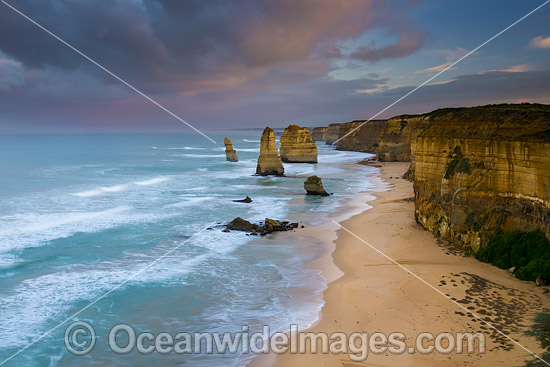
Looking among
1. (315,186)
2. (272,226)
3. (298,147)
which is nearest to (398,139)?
(298,147)

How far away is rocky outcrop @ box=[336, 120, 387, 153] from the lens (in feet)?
333

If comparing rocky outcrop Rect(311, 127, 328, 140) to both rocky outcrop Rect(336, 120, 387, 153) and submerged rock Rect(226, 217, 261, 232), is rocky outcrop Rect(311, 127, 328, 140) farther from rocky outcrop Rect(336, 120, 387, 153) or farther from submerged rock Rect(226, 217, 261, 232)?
submerged rock Rect(226, 217, 261, 232)

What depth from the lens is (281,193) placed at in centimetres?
4000

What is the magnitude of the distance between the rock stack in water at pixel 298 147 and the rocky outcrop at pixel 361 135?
34.2 metres

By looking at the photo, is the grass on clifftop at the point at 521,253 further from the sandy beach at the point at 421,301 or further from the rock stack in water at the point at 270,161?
the rock stack in water at the point at 270,161

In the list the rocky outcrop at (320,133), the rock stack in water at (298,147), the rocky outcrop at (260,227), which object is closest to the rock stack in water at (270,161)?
the rock stack in water at (298,147)

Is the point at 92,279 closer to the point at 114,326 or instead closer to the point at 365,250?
the point at 114,326

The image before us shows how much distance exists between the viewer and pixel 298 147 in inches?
2852

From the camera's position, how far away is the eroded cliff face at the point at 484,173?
14672 mm

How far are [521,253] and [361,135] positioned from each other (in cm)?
9776

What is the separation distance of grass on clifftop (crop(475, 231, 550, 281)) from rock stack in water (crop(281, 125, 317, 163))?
56034 mm

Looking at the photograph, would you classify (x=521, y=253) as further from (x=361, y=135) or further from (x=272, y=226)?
(x=361, y=135)

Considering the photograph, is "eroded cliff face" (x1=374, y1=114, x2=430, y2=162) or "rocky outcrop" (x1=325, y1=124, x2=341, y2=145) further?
"rocky outcrop" (x1=325, y1=124, x2=341, y2=145)

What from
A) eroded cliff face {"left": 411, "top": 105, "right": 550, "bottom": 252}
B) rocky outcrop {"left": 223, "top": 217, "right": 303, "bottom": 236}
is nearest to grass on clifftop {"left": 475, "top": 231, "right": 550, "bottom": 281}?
eroded cliff face {"left": 411, "top": 105, "right": 550, "bottom": 252}
